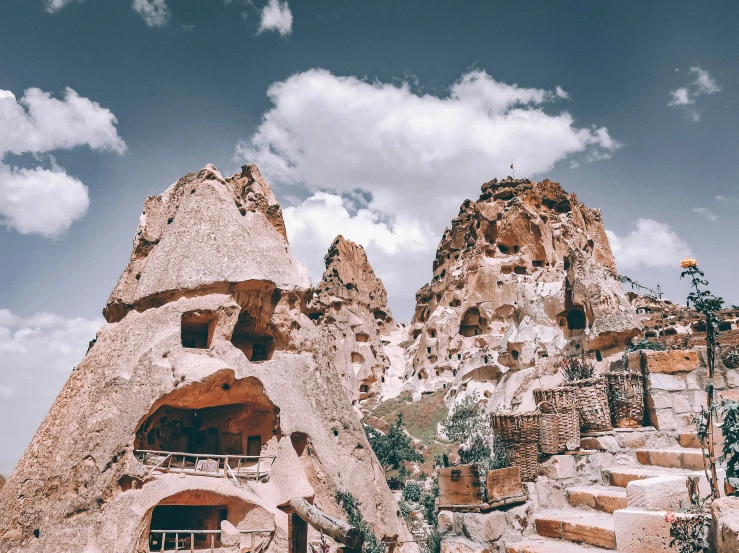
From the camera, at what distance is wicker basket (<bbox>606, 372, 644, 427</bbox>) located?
634 centimetres

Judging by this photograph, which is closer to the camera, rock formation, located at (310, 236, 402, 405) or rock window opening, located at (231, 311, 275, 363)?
rock window opening, located at (231, 311, 275, 363)

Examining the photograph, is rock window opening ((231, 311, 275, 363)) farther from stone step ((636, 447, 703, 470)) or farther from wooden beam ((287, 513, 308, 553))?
stone step ((636, 447, 703, 470))

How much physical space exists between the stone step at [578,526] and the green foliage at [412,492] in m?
13.4

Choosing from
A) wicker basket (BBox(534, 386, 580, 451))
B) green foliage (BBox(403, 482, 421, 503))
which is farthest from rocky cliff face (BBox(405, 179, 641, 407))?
wicker basket (BBox(534, 386, 580, 451))

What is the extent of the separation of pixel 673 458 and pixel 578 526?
4.62 ft

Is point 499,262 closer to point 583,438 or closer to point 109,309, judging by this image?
point 109,309

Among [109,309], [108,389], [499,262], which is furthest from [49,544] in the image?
[499,262]

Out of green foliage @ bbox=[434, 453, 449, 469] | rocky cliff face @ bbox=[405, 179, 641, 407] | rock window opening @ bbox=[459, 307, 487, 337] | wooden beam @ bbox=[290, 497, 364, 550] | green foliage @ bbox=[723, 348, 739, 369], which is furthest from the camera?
rock window opening @ bbox=[459, 307, 487, 337]

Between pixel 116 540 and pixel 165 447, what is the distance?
3.18 metres

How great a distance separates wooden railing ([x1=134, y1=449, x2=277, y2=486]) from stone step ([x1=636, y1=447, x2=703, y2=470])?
8988mm

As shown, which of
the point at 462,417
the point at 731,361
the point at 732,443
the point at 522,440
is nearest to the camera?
the point at 732,443

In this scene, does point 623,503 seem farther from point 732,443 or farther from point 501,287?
point 501,287

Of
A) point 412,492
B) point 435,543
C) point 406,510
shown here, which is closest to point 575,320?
point 412,492

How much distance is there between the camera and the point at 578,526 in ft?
15.5
